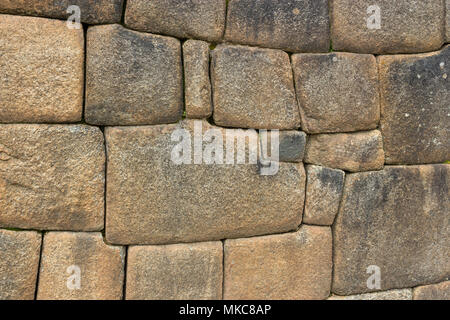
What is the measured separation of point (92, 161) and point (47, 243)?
51cm

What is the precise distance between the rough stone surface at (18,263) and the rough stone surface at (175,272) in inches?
19.9

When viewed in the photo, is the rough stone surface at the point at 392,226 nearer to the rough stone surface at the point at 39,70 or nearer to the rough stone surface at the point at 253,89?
the rough stone surface at the point at 253,89

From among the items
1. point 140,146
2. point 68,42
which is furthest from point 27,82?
point 140,146

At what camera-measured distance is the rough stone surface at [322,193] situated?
260 centimetres

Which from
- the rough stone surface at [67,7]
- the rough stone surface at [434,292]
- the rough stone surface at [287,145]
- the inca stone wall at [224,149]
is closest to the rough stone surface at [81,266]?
the inca stone wall at [224,149]

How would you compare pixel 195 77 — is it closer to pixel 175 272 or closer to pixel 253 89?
pixel 253 89

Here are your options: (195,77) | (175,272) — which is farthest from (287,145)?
(175,272)

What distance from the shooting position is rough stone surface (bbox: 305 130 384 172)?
2600 millimetres

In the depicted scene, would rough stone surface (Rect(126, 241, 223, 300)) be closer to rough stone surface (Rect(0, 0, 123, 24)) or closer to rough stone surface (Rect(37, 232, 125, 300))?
rough stone surface (Rect(37, 232, 125, 300))

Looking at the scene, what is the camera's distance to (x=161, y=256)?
7.84 feet

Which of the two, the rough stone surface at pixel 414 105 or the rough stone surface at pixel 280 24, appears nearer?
the rough stone surface at pixel 280 24

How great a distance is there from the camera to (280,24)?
2457mm

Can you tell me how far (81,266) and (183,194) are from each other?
27.1 inches

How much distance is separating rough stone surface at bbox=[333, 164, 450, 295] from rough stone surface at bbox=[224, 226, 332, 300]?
0.12 metres
